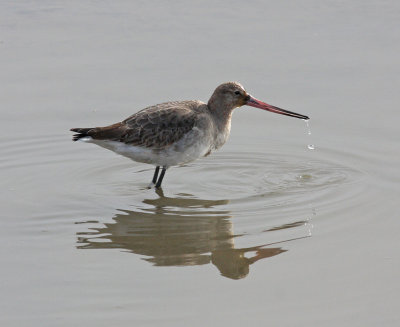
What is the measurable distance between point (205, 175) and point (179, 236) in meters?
1.89

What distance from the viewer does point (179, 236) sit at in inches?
310

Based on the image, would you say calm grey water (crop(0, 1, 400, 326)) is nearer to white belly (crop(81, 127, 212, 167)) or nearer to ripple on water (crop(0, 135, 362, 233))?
ripple on water (crop(0, 135, 362, 233))

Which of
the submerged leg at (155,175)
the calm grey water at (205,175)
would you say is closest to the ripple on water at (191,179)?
the calm grey water at (205,175)

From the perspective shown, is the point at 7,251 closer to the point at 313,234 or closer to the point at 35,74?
the point at 313,234

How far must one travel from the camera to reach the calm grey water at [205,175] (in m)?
6.45

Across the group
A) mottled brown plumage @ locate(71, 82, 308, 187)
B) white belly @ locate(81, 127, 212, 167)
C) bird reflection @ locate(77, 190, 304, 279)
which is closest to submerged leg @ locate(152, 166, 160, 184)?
mottled brown plumage @ locate(71, 82, 308, 187)

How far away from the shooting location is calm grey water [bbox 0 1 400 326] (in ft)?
21.2

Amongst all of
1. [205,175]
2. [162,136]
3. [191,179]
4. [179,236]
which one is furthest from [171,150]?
[179,236]

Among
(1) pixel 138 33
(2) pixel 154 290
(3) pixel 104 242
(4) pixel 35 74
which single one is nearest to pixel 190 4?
(1) pixel 138 33

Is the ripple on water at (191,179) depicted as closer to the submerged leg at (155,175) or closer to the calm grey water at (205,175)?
the calm grey water at (205,175)

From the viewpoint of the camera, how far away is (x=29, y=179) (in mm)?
9367

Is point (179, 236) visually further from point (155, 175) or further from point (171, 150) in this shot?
point (155, 175)

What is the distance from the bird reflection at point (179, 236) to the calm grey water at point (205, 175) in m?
0.02

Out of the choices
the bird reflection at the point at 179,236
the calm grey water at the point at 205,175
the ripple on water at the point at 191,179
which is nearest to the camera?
the calm grey water at the point at 205,175
